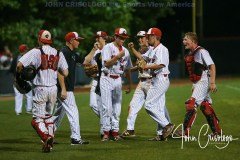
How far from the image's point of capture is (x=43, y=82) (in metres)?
11.7

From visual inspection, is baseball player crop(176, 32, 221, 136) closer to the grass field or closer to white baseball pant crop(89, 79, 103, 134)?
the grass field

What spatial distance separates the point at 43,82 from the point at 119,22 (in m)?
25.3

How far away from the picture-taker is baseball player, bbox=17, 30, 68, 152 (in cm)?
1159

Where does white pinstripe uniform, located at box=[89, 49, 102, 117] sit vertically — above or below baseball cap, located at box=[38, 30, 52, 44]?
below

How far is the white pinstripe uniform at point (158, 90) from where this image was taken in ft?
42.5

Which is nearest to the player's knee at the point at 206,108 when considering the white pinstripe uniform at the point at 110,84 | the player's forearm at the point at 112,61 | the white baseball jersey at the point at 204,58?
the white baseball jersey at the point at 204,58

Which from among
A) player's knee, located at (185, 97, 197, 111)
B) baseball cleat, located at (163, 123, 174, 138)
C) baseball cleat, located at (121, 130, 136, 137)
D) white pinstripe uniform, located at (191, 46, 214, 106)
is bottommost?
baseball cleat, located at (121, 130, 136, 137)

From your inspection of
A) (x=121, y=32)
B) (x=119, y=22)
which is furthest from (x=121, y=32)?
(x=119, y=22)

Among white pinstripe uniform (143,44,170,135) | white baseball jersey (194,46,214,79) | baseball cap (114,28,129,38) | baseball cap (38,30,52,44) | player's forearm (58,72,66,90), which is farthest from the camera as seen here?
baseball cap (114,28,129,38)

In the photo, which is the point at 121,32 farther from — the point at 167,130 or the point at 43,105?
the point at 43,105

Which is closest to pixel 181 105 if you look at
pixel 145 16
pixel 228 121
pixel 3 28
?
pixel 228 121

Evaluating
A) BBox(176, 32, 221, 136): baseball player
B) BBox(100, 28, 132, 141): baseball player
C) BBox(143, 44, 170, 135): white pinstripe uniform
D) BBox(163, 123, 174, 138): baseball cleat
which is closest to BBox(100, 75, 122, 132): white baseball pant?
BBox(100, 28, 132, 141): baseball player
